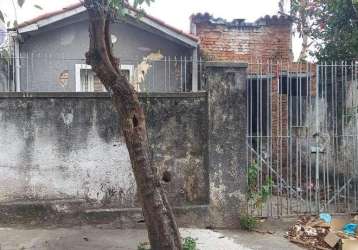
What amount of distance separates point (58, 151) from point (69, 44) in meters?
4.36

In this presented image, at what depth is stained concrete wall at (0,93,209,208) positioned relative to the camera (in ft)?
20.4

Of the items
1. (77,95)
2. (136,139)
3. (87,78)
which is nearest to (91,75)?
(87,78)

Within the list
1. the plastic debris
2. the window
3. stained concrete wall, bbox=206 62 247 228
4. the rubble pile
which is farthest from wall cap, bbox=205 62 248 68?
the window

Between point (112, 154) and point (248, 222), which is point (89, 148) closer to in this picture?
point (112, 154)

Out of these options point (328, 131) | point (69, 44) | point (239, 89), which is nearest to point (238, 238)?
point (239, 89)

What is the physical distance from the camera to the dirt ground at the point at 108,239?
18.0 feet

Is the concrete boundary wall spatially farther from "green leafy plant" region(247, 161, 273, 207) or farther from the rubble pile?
the rubble pile

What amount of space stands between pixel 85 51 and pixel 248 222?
5628 millimetres

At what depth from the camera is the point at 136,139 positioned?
460 cm

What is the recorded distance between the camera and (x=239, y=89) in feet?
21.1

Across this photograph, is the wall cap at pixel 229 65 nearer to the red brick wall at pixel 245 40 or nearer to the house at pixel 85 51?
the house at pixel 85 51

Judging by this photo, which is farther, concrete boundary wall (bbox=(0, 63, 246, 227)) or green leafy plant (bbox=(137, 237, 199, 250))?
concrete boundary wall (bbox=(0, 63, 246, 227))

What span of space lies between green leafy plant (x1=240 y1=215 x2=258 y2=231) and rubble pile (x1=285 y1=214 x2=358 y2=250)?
0.49m

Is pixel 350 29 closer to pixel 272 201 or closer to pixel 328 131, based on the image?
pixel 328 131
